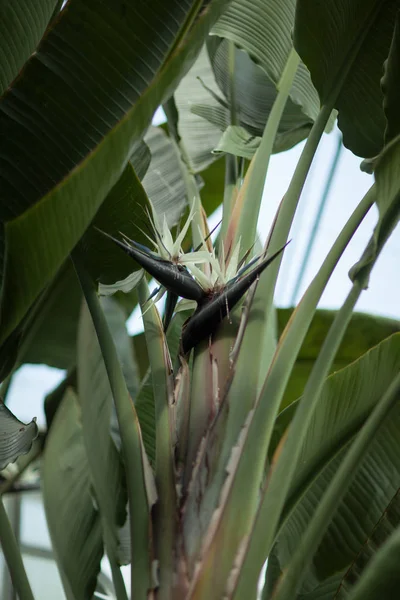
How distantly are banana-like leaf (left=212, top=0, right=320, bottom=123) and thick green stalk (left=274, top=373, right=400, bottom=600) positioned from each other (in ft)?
1.23

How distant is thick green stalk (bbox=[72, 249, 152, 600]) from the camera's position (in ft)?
1.53

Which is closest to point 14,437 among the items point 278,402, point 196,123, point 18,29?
point 278,402

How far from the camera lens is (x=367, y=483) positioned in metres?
0.61

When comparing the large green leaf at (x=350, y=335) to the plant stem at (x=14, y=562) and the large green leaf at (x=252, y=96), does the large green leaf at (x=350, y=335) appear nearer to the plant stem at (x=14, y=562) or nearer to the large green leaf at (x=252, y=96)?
the large green leaf at (x=252, y=96)

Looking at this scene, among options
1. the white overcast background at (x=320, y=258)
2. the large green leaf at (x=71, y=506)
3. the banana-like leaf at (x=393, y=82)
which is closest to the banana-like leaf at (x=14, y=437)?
the large green leaf at (x=71, y=506)

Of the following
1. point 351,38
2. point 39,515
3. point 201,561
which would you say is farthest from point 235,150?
point 39,515

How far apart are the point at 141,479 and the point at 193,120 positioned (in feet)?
1.88

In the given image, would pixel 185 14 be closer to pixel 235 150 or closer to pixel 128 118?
pixel 128 118

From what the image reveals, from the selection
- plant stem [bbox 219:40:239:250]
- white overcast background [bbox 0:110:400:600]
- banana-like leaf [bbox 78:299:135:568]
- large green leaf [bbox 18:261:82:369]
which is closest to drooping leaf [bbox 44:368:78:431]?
large green leaf [bbox 18:261:82:369]

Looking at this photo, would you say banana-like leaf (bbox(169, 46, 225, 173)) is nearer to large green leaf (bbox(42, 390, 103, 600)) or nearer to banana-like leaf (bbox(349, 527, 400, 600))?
large green leaf (bbox(42, 390, 103, 600))

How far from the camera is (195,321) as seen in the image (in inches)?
20.3

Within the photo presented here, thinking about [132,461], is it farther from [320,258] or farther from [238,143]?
[320,258]

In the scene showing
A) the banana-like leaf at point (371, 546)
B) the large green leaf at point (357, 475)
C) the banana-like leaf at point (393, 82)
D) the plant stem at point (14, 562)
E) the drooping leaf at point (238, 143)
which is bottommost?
the plant stem at point (14, 562)

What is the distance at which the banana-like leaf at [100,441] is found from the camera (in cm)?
56
